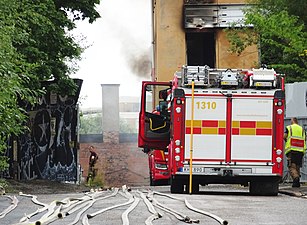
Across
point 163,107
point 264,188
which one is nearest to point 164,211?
point 264,188

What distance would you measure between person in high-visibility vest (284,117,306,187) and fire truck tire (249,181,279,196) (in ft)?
9.49

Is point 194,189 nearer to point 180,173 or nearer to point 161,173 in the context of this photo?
point 180,173

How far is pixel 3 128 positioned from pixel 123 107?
321ft

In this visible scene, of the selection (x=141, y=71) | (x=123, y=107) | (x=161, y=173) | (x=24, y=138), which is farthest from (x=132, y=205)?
(x=123, y=107)

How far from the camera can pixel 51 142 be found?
35875mm

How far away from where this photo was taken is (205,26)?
153 feet

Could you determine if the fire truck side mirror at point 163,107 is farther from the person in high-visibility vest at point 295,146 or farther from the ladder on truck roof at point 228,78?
the person in high-visibility vest at point 295,146

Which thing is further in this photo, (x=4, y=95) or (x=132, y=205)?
(x=4, y=95)

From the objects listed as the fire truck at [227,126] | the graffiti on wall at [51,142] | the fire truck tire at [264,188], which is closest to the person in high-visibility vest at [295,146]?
the fire truck tire at [264,188]

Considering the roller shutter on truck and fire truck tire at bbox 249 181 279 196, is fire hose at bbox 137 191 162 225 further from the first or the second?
fire truck tire at bbox 249 181 279 196

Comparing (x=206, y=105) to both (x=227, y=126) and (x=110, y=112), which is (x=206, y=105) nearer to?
(x=227, y=126)

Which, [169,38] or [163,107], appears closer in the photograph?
[163,107]

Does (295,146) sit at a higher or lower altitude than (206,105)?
lower

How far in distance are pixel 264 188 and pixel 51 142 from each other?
1540cm
